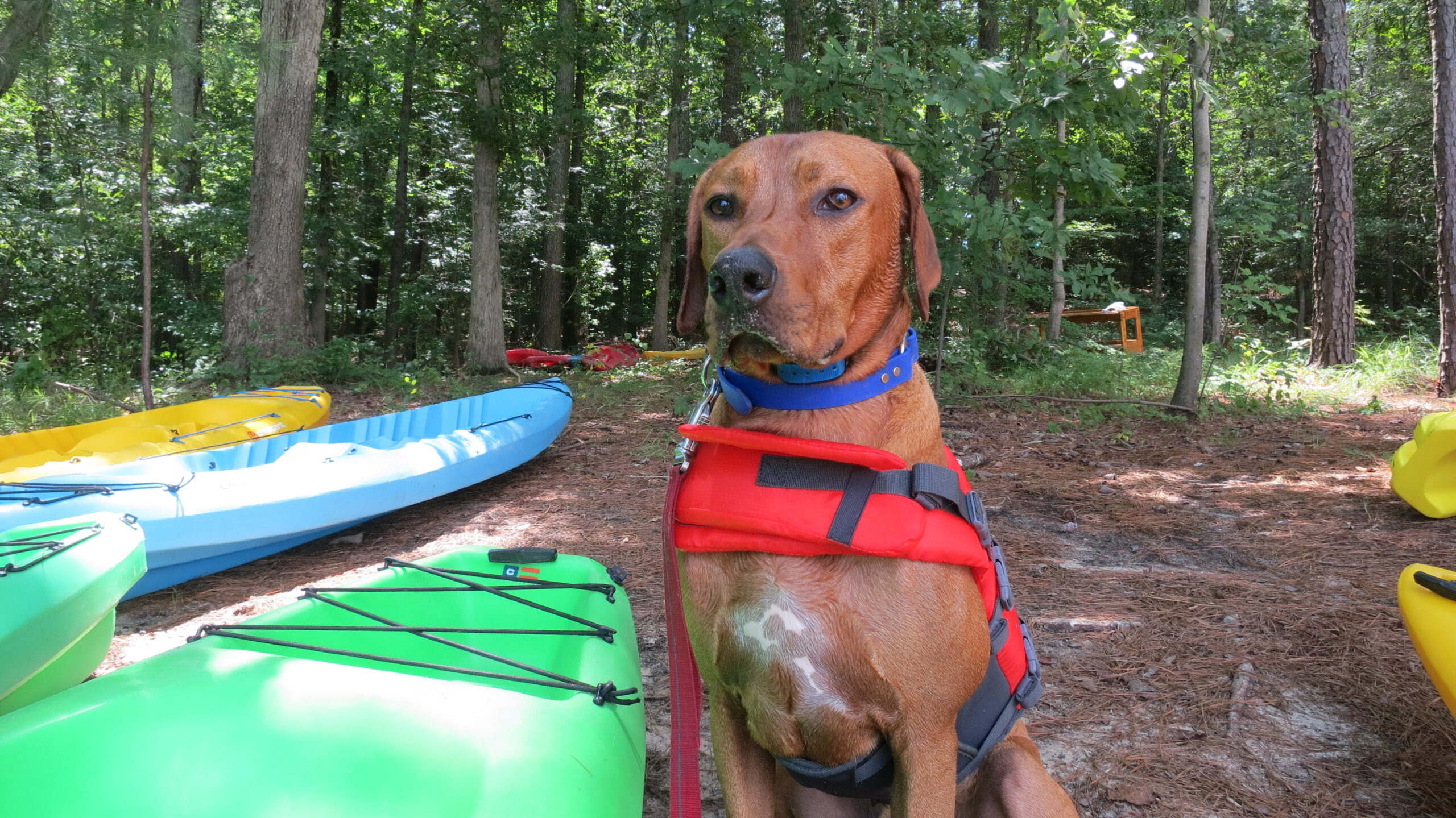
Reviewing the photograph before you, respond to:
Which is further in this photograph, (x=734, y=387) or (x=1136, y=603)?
(x=1136, y=603)

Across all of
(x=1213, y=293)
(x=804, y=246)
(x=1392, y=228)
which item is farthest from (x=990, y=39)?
→ (x=804, y=246)

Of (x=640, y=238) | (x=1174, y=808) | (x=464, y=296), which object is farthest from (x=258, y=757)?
(x=640, y=238)

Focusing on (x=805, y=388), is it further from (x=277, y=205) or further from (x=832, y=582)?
(x=277, y=205)

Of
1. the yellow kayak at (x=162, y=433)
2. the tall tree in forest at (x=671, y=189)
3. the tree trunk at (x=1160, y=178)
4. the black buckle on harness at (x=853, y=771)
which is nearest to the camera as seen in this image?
the black buckle on harness at (x=853, y=771)

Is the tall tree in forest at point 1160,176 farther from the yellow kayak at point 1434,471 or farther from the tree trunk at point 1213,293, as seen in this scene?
the yellow kayak at point 1434,471

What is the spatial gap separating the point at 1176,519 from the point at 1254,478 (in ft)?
4.20

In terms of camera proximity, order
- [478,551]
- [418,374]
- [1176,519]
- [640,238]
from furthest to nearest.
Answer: [640,238] → [418,374] → [1176,519] → [478,551]

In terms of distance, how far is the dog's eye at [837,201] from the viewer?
1.66 meters

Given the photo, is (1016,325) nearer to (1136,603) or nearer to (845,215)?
(1136,603)

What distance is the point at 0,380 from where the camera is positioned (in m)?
10.2

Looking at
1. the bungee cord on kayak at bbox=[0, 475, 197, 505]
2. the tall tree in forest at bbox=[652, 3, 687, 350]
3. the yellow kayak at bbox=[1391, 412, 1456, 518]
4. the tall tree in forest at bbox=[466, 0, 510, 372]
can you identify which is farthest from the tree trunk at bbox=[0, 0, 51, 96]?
the yellow kayak at bbox=[1391, 412, 1456, 518]

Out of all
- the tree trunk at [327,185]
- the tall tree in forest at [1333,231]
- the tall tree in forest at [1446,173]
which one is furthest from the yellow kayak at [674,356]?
the tall tree in forest at [1446,173]

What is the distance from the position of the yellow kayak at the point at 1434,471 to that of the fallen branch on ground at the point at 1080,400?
3.06 m

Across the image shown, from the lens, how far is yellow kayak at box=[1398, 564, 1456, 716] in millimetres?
1908
